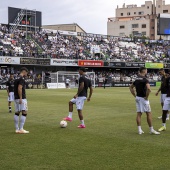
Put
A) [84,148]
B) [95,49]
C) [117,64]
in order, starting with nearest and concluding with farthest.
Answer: [84,148] < [117,64] < [95,49]

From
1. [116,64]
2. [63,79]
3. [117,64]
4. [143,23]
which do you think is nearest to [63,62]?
[63,79]

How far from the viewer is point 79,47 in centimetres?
6662

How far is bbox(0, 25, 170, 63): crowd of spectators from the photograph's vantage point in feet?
188

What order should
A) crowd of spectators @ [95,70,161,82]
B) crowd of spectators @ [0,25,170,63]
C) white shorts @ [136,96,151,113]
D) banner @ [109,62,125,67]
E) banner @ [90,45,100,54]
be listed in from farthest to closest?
banner @ [90,45,100,54], banner @ [109,62,125,67], crowd of spectators @ [95,70,161,82], crowd of spectators @ [0,25,170,63], white shorts @ [136,96,151,113]

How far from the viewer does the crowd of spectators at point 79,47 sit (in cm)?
5725

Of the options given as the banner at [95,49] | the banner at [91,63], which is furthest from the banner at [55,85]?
the banner at [95,49]

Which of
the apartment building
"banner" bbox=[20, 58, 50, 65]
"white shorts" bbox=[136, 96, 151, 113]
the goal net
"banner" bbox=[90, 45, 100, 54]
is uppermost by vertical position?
the apartment building

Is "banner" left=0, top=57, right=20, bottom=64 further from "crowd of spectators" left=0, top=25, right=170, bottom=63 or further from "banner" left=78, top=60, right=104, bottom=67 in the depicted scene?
"banner" left=78, top=60, right=104, bottom=67

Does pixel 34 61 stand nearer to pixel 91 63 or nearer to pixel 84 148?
pixel 91 63

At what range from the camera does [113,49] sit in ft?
235

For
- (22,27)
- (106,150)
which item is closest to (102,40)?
(22,27)

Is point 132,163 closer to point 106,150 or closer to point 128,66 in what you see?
point 106,150

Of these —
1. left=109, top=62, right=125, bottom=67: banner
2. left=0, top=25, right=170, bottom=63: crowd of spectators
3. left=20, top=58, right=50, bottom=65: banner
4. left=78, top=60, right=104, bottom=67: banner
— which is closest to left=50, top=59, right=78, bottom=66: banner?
left=78, top=60, right=104, bottom=67: banner

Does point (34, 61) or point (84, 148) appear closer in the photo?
point (84, 148)
